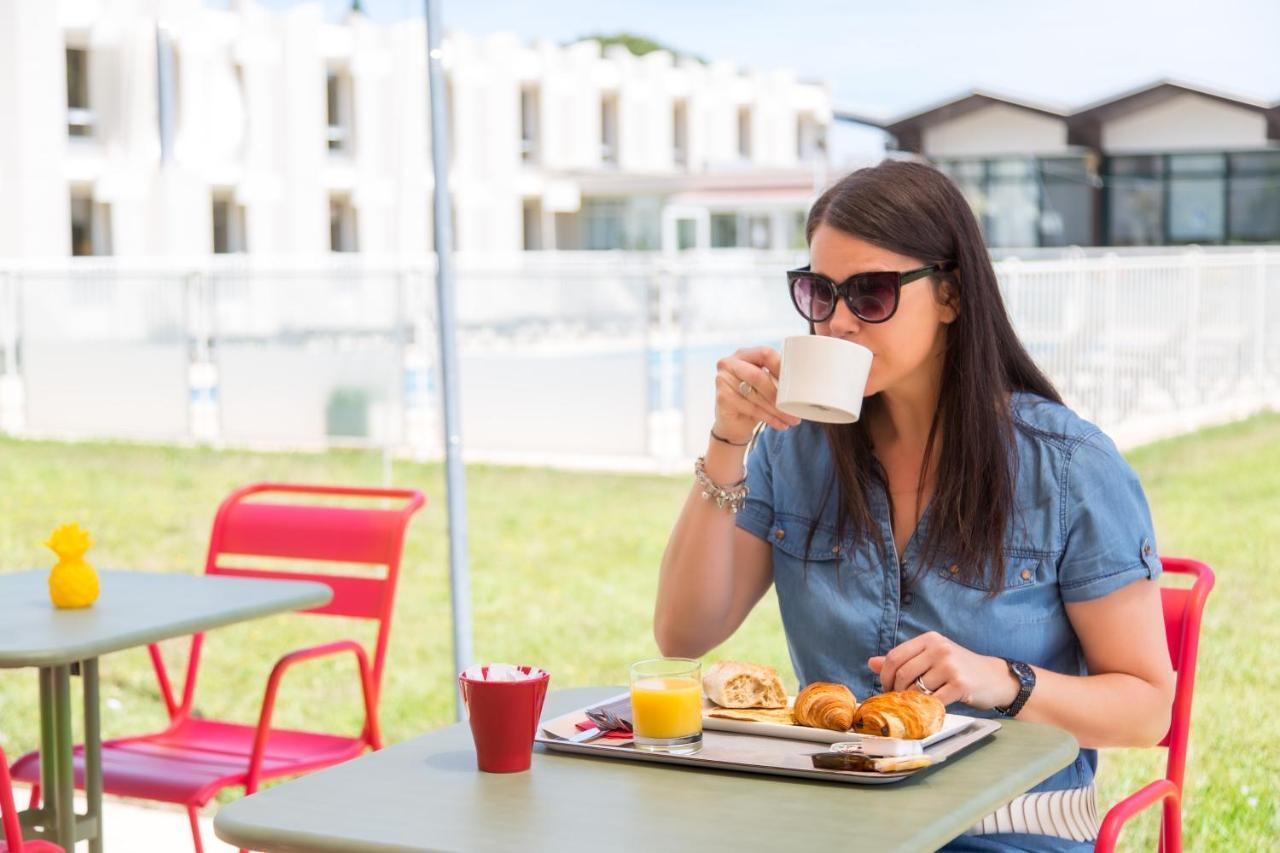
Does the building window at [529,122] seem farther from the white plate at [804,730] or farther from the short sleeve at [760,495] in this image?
the white plate at [804,730]

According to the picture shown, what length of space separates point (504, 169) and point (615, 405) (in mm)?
24292

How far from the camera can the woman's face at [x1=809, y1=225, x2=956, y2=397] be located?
204cm

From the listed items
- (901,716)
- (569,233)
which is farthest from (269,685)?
(569,233)

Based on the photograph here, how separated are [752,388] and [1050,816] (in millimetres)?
643

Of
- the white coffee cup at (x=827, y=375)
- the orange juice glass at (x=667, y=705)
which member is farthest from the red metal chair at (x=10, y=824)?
the white coffee cup at (x=827, y=375)

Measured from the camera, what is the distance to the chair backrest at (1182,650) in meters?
2.23

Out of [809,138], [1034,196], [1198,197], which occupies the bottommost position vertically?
[1198,197]

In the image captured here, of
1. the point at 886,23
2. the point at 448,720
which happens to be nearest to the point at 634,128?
the point at 886,23

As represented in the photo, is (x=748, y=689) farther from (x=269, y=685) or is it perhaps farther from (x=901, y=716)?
(x=269, y=685)

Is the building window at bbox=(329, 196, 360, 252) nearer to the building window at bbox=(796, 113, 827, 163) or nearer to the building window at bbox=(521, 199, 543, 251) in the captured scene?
the building window at bbox=(521, 199, 543, 251)

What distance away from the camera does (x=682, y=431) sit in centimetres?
1070

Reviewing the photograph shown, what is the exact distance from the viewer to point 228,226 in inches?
1062

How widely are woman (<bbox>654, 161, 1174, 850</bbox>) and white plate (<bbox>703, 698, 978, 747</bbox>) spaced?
0.31 feet

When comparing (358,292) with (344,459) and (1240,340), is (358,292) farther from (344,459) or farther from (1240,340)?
(1240,340)
